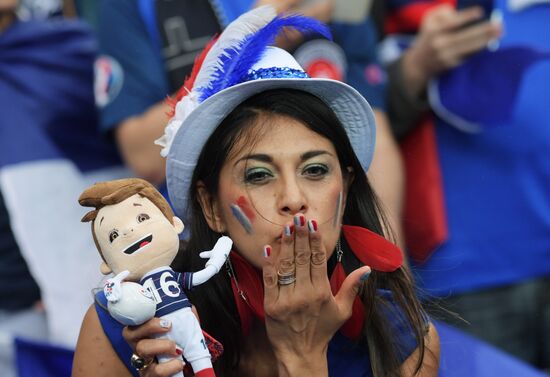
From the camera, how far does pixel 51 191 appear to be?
11.1 feet

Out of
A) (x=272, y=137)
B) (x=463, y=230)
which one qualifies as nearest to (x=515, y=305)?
(x=463, y=230)

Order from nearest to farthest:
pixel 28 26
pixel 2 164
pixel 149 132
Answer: pixel 149 132
pixel 2 164
pixel 28 26

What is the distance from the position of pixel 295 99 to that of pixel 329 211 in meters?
0.27

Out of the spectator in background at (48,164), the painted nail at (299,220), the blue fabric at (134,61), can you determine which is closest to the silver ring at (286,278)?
the painted nail at (299,220)

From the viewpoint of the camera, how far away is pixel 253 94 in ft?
7.23

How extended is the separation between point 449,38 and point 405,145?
40cm

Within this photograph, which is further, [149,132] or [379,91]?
[379,91]

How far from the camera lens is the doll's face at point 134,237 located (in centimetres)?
188

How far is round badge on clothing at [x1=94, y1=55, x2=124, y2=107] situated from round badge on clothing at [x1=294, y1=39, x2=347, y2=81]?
1.87 ft

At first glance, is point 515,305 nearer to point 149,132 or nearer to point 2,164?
point 149,132

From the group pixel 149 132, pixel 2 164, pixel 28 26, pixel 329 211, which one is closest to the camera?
pixel 329 211

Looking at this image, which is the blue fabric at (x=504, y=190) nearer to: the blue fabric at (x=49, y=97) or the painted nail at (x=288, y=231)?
the blue fabric at (x=49, y=97)

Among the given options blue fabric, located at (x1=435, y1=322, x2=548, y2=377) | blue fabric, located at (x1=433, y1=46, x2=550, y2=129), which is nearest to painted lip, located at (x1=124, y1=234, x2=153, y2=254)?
blue fabric, located at (x1=435, y1=322, x2=548, y2=377)

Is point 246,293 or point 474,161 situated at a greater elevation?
point 246,293
